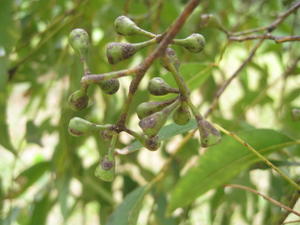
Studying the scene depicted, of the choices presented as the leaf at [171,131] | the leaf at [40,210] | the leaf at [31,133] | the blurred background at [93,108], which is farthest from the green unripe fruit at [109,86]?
the leaf at [40,210]

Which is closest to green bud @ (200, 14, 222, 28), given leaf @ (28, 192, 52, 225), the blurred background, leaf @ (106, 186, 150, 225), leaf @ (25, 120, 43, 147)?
the blurred background

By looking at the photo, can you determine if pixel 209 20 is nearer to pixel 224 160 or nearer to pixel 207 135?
pixel 224 160

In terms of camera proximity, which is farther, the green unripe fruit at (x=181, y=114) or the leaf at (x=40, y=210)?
the leaf at (x=40, y=210)

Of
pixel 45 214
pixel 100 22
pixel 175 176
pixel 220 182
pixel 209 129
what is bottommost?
pixel 175 176

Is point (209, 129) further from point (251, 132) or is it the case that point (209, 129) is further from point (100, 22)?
point (100, 22)

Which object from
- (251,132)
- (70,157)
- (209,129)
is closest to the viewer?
(209,129)

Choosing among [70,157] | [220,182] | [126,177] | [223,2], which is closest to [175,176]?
[126,177]

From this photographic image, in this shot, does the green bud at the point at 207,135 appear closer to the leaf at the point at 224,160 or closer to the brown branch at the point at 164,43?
the brown branch at the point at 164,43
